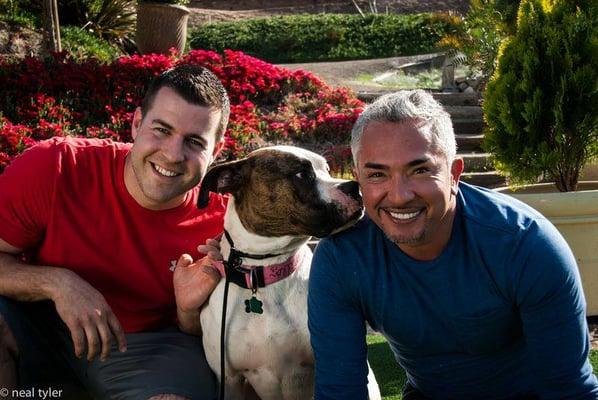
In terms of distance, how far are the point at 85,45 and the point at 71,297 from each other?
9692 millimetres

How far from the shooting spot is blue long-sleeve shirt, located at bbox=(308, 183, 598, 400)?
259 centimetres

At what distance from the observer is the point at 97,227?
348 cm

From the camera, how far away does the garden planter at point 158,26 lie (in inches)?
455

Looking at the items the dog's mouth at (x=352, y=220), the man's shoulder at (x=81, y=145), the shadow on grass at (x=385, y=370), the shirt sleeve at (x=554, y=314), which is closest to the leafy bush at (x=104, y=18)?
the shadow on grass at (x=385, y=370)

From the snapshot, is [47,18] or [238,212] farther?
[47,18]

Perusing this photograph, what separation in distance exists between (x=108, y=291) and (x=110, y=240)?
232 millimetres

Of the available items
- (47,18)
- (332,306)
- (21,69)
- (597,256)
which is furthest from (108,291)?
(47,18)

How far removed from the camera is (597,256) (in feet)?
16.6

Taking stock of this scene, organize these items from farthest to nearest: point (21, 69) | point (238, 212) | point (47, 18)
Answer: point (47, 18) < point (21, 69) < point (238, 212)

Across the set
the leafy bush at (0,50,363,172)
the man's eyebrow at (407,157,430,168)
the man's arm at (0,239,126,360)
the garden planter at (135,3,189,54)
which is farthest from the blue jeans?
the garden planter at (135,3,189,54)

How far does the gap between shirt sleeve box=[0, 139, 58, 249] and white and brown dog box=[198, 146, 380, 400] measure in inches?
26.6

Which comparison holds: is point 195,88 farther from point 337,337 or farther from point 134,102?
point 134,102

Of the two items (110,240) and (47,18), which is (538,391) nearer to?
(110,240)

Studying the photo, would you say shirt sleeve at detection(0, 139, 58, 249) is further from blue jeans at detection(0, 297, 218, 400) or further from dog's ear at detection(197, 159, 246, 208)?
dog's ear at detection(197, 159, 246, 208)
